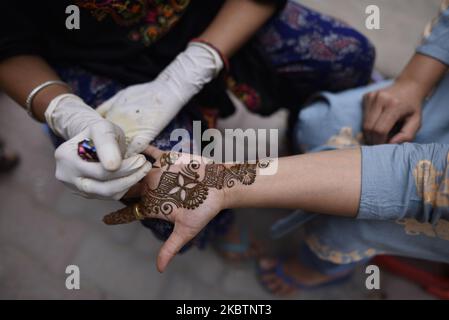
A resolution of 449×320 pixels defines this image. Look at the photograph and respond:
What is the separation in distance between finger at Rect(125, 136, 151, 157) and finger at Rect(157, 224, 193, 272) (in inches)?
8.2

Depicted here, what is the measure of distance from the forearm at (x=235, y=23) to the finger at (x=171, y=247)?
523 mm

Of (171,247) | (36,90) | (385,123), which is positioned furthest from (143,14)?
(385,123)

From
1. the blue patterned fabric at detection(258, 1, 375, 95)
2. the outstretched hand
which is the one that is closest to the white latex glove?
the outstretched hand

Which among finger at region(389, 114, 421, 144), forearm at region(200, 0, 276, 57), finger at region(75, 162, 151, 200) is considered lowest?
finger at region(75, 162, 151, 200)

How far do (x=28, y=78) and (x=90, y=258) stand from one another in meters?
0.74

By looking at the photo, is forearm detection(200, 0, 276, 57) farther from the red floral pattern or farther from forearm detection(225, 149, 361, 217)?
forearm detection(225, 149, 361, 217)

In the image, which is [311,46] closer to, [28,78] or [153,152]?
[153,152]

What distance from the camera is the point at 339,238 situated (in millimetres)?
1009

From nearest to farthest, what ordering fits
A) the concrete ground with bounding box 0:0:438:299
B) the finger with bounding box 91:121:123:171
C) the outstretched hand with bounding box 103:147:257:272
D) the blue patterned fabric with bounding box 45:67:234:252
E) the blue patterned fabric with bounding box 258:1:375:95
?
the finger with bounding box 91:121:123:171 → the outstretched hand with bounding box 103:147:257:272 → the blue patterned fabric with bounding box 45:67:234:252 → the blue patterned fabric with bounding box 258:1:375:95 → the concrete ground with bounding box 0:0:438:299

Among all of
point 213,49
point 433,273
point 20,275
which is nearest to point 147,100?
point 213,49

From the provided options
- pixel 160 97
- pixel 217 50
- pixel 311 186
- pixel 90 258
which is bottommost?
pixel 90 258

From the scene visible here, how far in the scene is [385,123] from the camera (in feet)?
3.29

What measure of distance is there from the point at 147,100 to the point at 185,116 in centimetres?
12

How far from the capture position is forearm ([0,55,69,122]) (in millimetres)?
917
